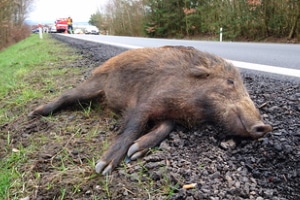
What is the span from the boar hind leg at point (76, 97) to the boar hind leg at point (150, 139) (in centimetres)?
115

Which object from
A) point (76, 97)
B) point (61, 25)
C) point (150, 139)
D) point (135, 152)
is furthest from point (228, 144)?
point (61, 25)

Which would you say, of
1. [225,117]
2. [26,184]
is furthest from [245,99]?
[26,184]

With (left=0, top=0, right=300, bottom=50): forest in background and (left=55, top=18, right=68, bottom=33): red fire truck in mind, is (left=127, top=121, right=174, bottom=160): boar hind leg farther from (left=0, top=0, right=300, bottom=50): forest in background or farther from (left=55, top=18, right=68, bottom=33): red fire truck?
(left=55, top=18, right=68, bottom=33): red fire truck

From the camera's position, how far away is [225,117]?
3113 millimetres

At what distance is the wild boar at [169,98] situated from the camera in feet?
9.68

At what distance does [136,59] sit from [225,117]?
47.4 inches

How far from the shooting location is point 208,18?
88.6 feet

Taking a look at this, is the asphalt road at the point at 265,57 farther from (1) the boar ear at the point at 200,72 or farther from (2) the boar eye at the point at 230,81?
(1) the boar ear at the point at 200,72

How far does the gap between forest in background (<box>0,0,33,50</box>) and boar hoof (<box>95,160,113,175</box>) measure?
22.1 metres

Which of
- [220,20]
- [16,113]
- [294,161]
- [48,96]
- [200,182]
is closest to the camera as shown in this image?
[200,182]

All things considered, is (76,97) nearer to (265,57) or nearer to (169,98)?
(169,98)

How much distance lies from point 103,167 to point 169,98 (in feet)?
2.73

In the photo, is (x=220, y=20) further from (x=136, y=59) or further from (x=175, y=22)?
(x=136, y=59)

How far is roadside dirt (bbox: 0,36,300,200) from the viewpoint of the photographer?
2438 millimetres
